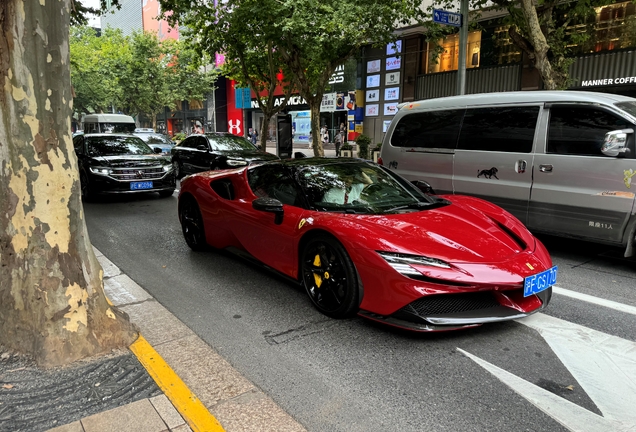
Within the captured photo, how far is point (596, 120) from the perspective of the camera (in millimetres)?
5445

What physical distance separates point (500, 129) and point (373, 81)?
68.3ft

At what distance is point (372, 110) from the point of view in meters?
26.8

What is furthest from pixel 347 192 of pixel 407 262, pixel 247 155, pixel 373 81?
pixel 373 81

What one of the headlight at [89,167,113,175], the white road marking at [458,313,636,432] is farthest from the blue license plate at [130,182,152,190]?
the white road marking at [458,313,636,432]

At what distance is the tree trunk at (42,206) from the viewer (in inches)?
110

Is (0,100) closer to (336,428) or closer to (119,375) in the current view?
(119,375)

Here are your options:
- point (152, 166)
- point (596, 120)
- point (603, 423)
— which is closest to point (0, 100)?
point (603, 423)

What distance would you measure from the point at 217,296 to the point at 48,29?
2.65 m

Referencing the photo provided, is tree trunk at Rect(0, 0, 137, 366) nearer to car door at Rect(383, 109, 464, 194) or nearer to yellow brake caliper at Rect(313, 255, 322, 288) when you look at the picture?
yellow brake caliper at Rect(313, 255, 322, 288)

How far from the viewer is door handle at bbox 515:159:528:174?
238 inches

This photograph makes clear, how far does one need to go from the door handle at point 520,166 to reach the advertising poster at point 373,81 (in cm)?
2068

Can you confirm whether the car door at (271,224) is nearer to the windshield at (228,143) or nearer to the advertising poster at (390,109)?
the windshield at (228,143)

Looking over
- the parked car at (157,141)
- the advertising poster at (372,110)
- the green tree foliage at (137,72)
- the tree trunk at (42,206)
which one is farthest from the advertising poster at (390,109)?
the tree trunk at (42,206)

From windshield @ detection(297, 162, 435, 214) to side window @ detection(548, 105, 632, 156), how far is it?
7.15ft
